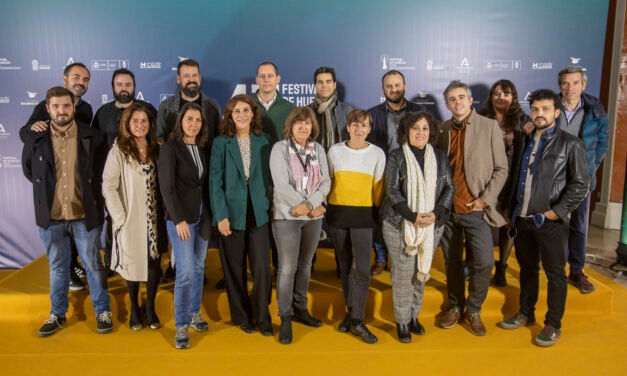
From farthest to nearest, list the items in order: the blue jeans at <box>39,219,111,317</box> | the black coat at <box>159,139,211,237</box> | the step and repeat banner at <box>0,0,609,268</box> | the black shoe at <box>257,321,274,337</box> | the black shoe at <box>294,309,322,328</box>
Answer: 1. the step and repeat banner at <box>0,0,609,268</box>
2. the black shoe at <box>294,309,322,328</box>
3. the black shoe at <box>257,321,274,337</box>
4. the blue jeans at <box>39,219,111,317</box>
5. the black coat at <box>159,139,211,237</box>

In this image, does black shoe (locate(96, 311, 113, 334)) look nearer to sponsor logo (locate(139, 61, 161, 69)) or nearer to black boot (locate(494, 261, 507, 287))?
sponsor logo (locate(139, 61, 161, 69))

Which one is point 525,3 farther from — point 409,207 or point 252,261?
point 252,261

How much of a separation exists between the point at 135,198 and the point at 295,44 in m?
2.19

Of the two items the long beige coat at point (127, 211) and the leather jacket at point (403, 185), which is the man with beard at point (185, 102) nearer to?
the long beige coat at point (127, 211)

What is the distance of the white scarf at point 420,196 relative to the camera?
8.96 feet

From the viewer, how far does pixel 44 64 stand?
4184 mm

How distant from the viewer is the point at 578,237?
348 centimetres

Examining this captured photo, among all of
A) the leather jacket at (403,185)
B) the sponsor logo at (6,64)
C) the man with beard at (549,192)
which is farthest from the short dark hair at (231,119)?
the sponsor logo at (6,64)

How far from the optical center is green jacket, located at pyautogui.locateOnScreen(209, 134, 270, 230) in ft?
9.08

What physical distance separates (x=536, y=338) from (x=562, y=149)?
1244mm

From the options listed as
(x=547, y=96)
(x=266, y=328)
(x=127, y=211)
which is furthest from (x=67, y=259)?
(x=547, y=96)

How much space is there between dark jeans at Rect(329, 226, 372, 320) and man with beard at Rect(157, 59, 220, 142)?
118cm

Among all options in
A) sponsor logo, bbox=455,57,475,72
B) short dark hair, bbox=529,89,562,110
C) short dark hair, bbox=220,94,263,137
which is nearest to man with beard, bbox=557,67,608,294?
short dark hair, bbox=529,89,562,110

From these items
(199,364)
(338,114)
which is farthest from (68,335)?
(338,114)
